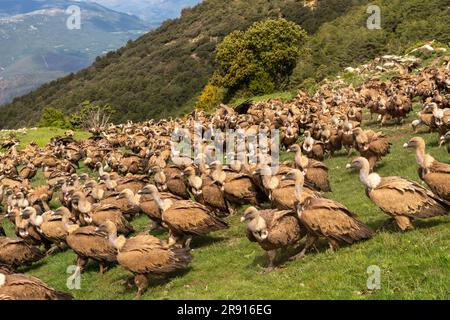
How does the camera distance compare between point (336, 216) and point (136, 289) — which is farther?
point (136, 289)

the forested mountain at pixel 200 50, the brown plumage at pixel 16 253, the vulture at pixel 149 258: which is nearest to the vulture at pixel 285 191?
the vulture at pixel 149 258

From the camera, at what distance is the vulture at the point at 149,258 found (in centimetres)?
1102

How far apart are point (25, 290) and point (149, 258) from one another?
248 centimetres

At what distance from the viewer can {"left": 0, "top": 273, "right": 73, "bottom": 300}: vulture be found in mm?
9922

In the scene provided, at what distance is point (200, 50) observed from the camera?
128000 mm

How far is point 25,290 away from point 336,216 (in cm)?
620

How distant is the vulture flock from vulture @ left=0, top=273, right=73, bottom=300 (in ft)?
0.07

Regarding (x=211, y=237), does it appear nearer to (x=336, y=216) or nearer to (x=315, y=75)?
(x=336, y=216)

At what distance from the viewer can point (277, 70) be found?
6600 centimetres

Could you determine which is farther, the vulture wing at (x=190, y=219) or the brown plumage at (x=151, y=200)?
the brown plumage at (x=151, y=200)

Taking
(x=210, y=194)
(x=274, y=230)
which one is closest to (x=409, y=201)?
(x=274, y=230)

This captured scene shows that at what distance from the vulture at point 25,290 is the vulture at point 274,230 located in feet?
13.2

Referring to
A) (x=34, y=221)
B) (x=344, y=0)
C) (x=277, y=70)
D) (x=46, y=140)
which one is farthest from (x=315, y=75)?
(x=344, y=0)
